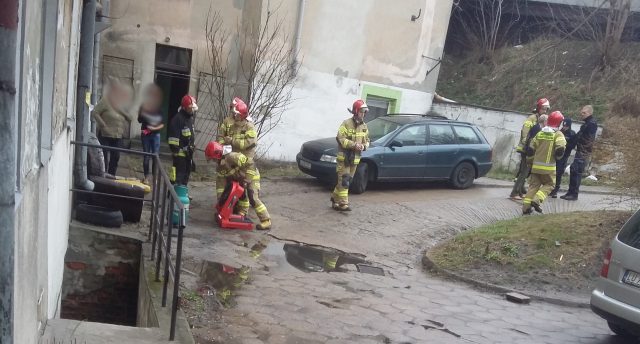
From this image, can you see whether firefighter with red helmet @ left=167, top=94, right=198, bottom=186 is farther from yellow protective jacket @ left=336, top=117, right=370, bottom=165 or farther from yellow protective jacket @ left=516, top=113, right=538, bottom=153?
yellow protective jacket @ left=516, top=113, right=538, bottom=153

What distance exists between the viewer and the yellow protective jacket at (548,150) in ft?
38.7

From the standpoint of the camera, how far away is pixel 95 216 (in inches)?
312

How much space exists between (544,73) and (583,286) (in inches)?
613

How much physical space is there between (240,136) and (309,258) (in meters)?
2.13

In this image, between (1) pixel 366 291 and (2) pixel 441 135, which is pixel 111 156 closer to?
(1) pixel 366 291

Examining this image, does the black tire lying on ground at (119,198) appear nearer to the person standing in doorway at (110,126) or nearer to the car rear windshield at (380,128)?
the person standing in doorway at (110,126)

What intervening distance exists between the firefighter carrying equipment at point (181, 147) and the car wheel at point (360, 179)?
4300 mm

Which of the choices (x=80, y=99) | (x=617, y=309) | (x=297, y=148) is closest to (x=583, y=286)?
(x=617, y=309)

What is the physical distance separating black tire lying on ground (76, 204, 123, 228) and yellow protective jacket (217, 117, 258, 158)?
2.40 meters

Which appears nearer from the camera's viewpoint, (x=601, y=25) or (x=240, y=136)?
(x=240, y=136)

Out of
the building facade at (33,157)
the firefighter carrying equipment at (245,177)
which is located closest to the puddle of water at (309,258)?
the firefighter carrying equipment at (245,177)

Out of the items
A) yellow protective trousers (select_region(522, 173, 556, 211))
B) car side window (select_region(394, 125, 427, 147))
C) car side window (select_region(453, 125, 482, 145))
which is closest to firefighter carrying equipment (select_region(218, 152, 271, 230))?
car side window (select_region(394, 125, 427, 147))

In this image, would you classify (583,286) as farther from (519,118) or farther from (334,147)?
(519,118)

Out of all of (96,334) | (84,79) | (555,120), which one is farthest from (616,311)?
(84,79)
